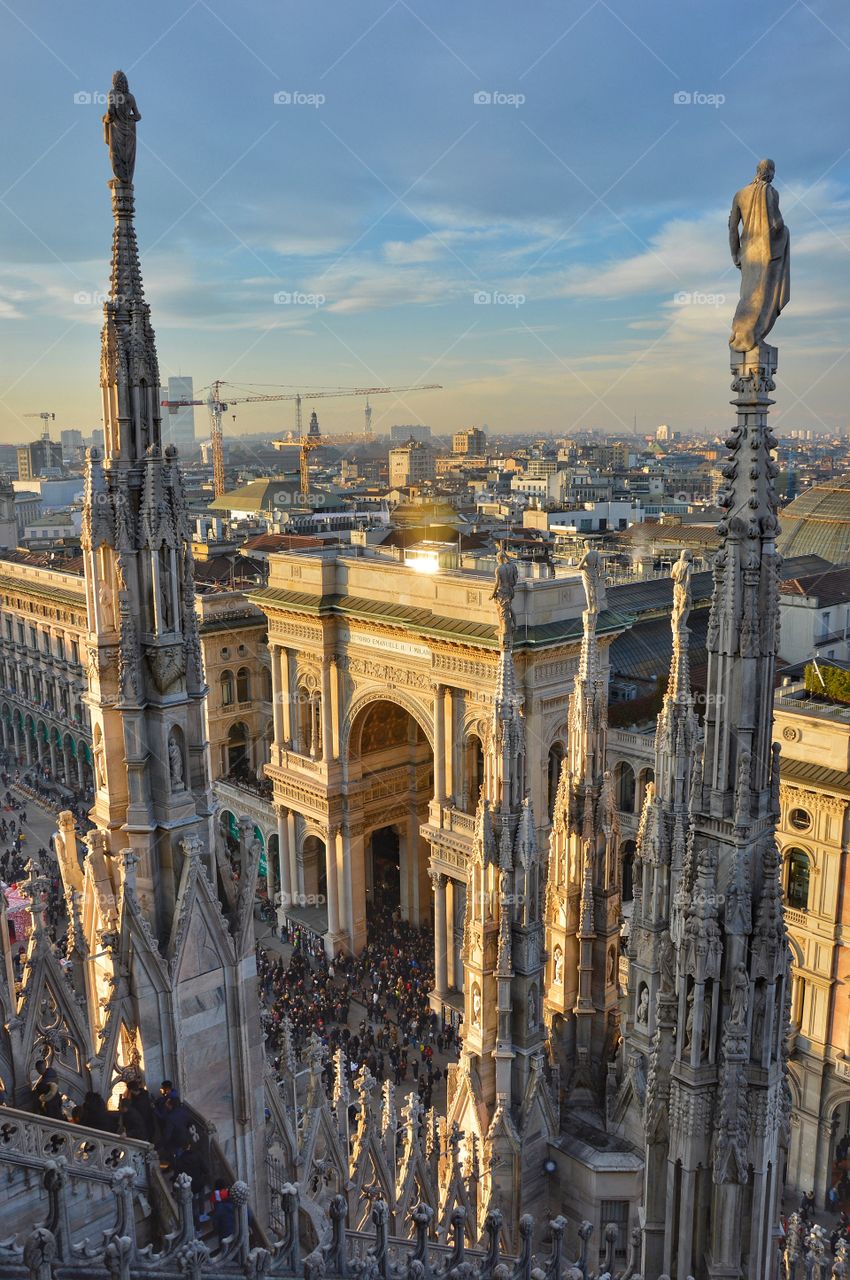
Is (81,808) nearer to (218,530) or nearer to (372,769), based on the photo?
(372,769)

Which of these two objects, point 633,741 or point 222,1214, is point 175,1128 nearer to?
point 222,1214

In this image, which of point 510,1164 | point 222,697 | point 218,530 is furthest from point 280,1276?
point 218,530

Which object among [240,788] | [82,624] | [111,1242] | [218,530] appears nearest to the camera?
[111,1242]

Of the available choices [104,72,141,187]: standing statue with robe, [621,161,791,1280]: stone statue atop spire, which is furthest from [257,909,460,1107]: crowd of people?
[104,72,141,187]: standing statue with robe

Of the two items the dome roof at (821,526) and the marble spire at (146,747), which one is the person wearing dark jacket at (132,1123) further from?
the dome roof at (821,526)

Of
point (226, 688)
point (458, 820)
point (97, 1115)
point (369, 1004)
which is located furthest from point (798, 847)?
point (226, 688)

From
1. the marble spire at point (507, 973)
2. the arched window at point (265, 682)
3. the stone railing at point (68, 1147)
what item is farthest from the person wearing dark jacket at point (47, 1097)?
the arched window at point (265, 682)
